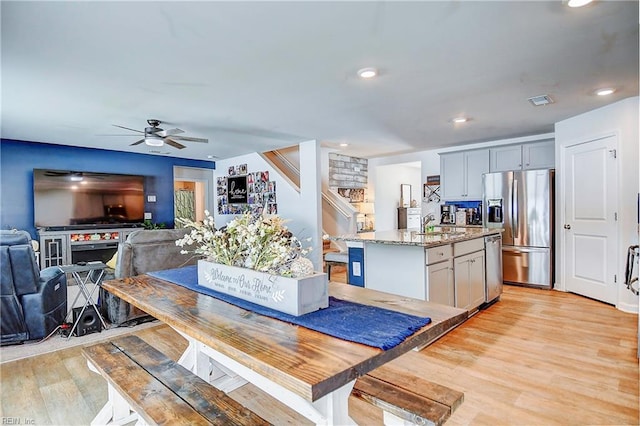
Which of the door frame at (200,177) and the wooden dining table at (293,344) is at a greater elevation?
the door frame at (200,177)

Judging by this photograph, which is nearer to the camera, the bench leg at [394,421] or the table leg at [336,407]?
the table leg at [336,407]

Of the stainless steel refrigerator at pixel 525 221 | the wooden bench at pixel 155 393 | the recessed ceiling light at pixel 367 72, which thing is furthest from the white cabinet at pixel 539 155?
the wooden bench at pixel 155 393

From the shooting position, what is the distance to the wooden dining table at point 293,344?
902 mm

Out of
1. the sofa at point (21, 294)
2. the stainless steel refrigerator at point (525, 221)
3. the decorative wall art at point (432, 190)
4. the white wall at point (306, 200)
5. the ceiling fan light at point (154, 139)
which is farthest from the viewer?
the decorative wall art at point (432, 190)

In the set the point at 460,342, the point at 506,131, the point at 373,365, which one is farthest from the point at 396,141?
the point at 373,365

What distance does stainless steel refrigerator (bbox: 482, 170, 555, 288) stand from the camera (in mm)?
4875

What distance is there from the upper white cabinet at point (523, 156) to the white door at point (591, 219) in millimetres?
552

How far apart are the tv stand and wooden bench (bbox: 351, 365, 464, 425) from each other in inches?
246

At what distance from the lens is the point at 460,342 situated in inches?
120

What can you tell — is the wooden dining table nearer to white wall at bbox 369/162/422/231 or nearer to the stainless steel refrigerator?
the stainless steel refrigerator

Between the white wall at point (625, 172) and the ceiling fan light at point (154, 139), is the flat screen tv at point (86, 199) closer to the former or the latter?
→ the ceiling fan light at point (154, 139)

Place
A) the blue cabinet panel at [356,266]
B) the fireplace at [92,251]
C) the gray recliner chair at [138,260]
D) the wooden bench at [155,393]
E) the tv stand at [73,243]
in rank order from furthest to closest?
the fireplace at [92,251] < the tv stand at [73,243] < the blue cabinet panel at [356,266] < the gray recliner chair at [138,260] < the wooden bench at [155,393]

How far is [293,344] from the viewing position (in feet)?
3.46

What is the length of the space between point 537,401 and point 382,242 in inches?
62.2
